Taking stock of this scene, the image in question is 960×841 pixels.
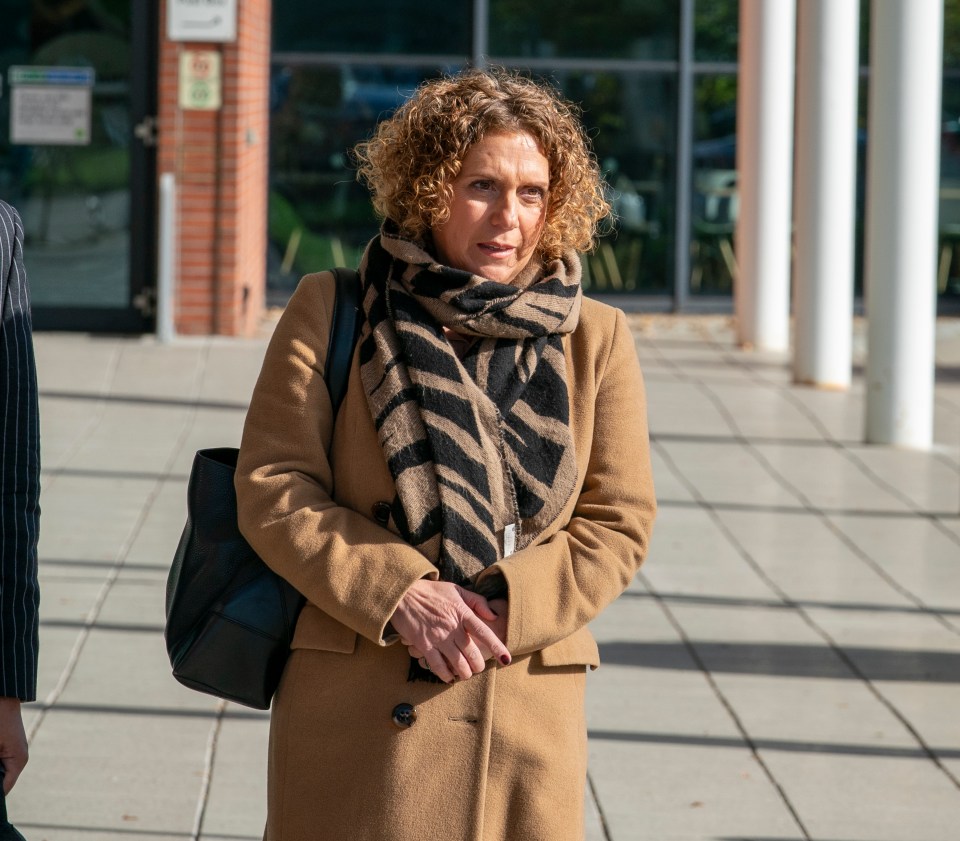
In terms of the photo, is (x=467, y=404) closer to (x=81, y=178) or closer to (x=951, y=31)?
(x=81, y=178)

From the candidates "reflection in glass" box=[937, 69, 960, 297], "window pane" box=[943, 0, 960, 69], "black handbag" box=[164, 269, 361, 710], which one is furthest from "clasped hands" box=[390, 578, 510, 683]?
"window pane" box=[943, 0, 960, 69]

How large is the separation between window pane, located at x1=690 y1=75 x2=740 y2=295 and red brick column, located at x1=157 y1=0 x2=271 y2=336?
497cm

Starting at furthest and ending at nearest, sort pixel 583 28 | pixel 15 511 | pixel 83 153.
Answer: pixel 583 28 → pixel 83 153 → pixel 15 511

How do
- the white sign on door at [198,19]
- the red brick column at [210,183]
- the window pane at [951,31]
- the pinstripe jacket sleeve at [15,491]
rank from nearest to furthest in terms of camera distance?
the pinstripe jacket sleeve at [15,491] < the white sign on door at [198,19] < the red brick column at [210,183] < the window pane at [951,31]

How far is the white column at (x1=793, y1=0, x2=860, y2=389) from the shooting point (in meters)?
11.2

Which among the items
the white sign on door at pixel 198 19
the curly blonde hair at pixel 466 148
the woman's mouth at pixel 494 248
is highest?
the white sign on door at pixel 198 19

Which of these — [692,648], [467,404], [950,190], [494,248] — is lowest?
[692,648]

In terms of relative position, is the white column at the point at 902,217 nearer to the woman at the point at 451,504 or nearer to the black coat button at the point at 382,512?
the woman at the point at 451,504

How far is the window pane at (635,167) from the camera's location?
49.9 ft

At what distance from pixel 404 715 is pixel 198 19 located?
9669mm

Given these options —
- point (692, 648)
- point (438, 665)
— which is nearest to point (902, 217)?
point (692, 648)

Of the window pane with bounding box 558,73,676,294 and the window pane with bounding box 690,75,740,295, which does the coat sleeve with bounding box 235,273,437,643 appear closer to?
the window pane with bounding box 558,73,676,294

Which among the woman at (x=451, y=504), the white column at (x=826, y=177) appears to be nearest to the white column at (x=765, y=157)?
the white column at (x=826, y=177)

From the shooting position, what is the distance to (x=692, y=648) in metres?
5.80
